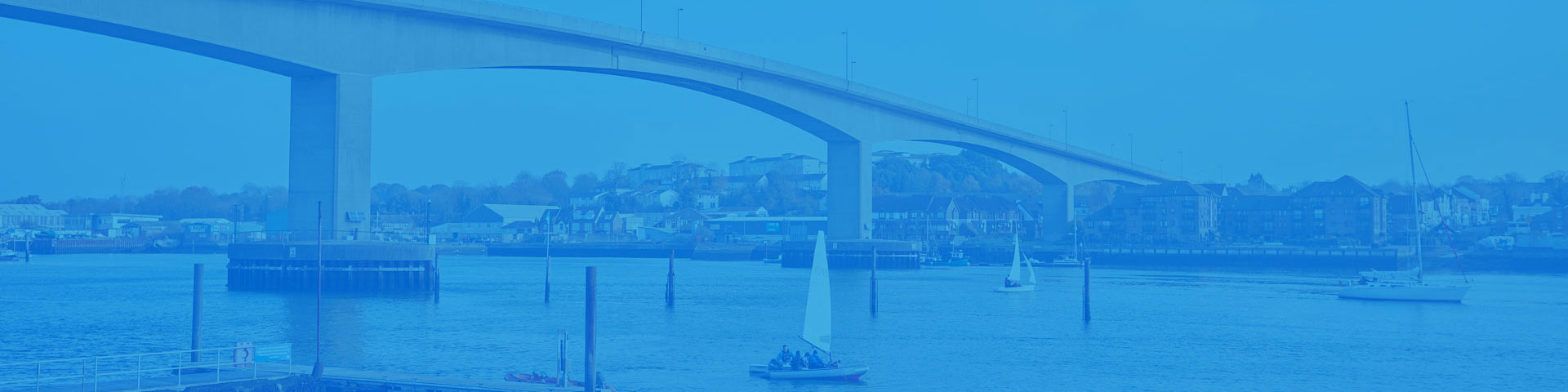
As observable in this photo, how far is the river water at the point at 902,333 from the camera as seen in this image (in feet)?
105

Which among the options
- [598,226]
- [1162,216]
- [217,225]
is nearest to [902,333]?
[1162,216]

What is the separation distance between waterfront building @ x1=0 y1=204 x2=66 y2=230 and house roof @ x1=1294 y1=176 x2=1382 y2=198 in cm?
12733

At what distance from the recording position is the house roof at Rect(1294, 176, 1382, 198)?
117312 mm

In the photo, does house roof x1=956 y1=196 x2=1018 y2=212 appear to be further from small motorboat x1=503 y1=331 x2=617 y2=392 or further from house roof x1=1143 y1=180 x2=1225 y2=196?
small motorboat x1=503 y1=331 x2=617 y2=392

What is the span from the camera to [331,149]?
45812 mm

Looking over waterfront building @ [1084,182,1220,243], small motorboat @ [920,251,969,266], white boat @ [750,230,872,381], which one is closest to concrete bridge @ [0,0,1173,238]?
white boat @ [750,230,872,381]

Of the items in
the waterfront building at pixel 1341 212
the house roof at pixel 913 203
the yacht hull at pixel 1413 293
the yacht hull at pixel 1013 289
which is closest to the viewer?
the yacht hull at pixel 1413 293

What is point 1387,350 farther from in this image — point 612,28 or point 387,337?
point 612,28

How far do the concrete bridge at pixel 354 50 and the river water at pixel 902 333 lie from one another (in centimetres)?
483

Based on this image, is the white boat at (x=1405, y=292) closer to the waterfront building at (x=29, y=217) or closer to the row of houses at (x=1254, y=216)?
the row of houses at (x=1254, y=216)

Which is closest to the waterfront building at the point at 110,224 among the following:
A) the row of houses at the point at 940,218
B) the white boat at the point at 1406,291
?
the row of houses at the point at 940,218

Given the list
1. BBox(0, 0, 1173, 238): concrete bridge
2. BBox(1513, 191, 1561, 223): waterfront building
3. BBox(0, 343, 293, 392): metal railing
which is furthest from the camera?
BBox(1513, 191, 1561, 223): waterfront building

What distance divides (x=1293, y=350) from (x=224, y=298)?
34.8m

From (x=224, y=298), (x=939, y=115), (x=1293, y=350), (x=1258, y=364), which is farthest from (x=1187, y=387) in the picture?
(x=939, y=115)
